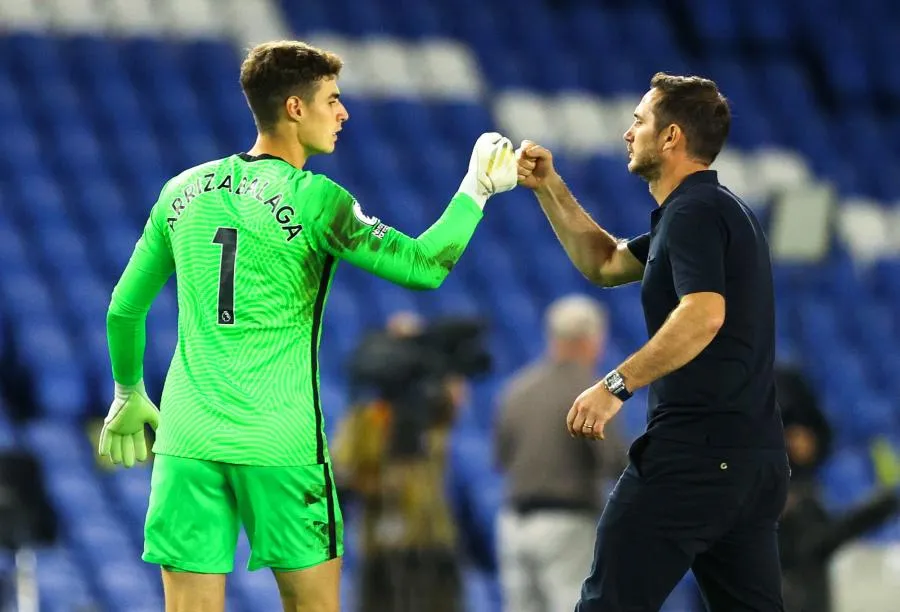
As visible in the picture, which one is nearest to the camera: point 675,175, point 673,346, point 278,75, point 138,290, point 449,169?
point 673,346

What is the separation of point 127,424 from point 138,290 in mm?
451

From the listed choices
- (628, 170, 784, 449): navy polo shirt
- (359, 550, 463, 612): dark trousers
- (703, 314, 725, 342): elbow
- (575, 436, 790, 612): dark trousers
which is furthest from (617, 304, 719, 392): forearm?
(359, 550, 463, 612): dark trousers

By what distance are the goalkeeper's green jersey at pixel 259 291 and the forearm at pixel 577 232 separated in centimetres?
89

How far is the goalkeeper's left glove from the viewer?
4.81 metres

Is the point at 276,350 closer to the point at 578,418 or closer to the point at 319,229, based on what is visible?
the point at 319,229

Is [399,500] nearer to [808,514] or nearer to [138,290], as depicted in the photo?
[808,514]

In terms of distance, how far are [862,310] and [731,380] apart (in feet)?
31.8

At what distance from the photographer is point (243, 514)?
4.38 metres

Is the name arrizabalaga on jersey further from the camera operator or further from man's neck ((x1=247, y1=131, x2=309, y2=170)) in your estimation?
the camera operator

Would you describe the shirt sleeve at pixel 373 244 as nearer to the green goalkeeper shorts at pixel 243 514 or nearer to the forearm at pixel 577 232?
the green goalkeeper shorts at pixel 243 514

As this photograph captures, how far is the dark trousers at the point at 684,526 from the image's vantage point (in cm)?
445

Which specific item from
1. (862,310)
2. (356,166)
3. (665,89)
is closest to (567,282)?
(356,166)

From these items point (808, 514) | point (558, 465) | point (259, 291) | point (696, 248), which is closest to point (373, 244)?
point (259, 291)

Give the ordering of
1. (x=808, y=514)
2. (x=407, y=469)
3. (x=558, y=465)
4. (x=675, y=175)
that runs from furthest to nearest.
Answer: (x=407, y=469) < (x=558, y=465) < (x=808, y=514) < (x=675, y=175)
